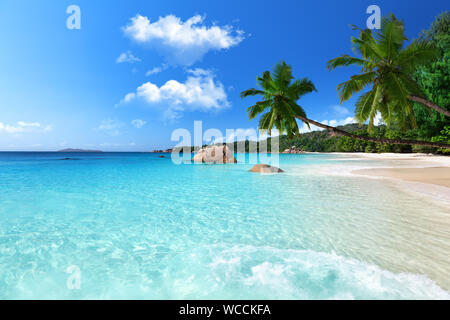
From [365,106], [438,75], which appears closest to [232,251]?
[365,106]

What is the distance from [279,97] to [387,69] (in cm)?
514

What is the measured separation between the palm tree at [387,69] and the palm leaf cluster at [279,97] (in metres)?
3.05

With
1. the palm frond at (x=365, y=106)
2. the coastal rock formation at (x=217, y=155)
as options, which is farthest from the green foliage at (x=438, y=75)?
the coastal rock formation at (x=217, y=155)

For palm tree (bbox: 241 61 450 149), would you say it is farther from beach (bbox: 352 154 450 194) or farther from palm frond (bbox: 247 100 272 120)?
beach (bbox: 352 154 450 194)

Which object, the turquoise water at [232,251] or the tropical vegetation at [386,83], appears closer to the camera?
the turquoise water at [232,251]

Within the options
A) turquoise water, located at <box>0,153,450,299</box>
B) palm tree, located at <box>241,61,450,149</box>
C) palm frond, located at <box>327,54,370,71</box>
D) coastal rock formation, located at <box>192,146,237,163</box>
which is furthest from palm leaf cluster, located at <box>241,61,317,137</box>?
coastal rock formation, located at <box>192,146,237,163</box>

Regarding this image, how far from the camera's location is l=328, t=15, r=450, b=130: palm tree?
779cm

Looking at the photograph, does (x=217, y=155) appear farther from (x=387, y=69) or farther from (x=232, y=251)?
(x=232, y=251)

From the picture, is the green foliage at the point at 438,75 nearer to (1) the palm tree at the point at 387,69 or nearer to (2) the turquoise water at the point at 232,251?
(1) the palm tree at the point at 387,69

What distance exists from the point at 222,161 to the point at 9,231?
85.9 ft

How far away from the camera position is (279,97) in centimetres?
1218

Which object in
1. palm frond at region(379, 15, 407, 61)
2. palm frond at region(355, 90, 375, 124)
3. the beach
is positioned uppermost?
palm frond at region(379, 15, 407, 61)

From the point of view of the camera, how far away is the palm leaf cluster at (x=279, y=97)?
11922 millimetres

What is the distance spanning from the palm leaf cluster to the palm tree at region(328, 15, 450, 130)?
3047mm
